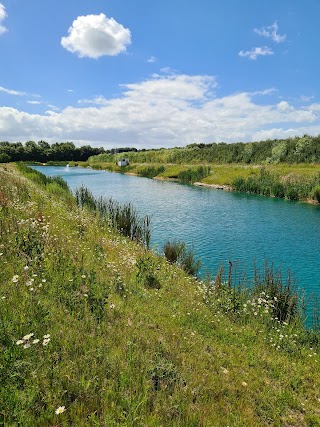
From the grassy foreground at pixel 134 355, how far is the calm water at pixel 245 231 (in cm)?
713

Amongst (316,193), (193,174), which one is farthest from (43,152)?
(316,193)

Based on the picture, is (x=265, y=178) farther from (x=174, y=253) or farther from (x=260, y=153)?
(x=174, y=253)

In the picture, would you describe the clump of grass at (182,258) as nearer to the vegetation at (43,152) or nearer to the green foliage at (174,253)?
the green foliage at (174,253)

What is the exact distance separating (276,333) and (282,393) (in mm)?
2903

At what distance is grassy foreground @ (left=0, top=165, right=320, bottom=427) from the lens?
4012mm

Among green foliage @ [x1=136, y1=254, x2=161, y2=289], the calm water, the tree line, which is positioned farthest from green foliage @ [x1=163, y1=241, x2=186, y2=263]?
the tree line

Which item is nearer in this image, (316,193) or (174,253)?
(174,253)

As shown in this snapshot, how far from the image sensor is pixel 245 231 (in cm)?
2478

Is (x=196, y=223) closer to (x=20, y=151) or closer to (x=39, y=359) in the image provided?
(x=39, y=359)

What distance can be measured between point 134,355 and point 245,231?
830 inches

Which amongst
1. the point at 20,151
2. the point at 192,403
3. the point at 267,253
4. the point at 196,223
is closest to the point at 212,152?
the point at 196,223

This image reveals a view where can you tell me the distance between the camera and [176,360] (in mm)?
5523

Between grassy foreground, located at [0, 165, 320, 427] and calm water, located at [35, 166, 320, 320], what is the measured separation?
7.13 metres

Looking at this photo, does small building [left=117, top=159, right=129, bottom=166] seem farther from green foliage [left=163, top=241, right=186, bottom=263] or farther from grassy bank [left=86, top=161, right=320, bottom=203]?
green foliage [left=163, top=241, right=186, bottom=263]
